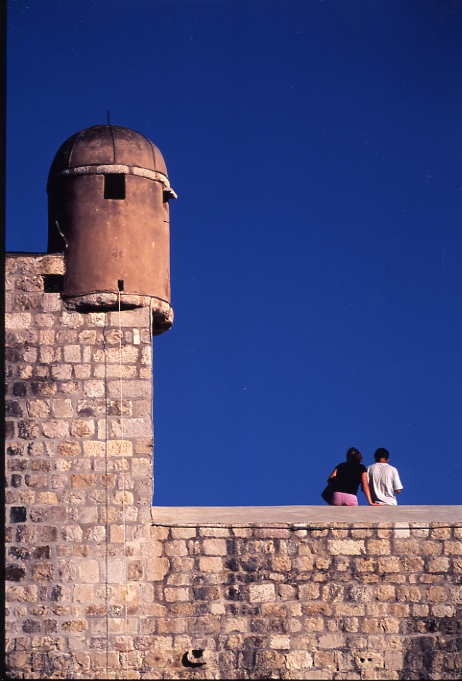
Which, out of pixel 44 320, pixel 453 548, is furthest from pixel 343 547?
pixel 44 320

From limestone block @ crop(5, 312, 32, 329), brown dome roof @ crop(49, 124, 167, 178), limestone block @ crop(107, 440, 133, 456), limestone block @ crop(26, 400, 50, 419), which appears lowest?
limestone block @ crop(107, 440, 133, 456)

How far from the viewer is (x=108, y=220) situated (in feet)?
42.7

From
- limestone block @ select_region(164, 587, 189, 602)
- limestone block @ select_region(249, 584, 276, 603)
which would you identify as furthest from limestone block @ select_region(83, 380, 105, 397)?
limestone block @ select_region(249, 584, 276, 603)

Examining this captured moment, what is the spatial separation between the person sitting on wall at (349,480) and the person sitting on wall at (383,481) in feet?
0.23

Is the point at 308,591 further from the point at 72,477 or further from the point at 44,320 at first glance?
the point at 44,320

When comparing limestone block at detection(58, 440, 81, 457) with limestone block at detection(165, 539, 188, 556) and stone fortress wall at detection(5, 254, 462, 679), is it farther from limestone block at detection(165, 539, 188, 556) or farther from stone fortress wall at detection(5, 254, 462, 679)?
limestone block at detection(165, 539, 188, 556)

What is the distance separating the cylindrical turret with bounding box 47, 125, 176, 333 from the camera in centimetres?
1295

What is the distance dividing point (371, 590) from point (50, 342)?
13.1 ft

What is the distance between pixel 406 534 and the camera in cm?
1284

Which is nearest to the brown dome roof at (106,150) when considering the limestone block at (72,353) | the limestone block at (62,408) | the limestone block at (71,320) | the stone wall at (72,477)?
the stone wall at (72,477)

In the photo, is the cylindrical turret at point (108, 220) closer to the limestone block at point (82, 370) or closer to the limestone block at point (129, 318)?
the limestone block at point (129, 318)

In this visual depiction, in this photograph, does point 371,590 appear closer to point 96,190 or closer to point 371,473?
point 371,473

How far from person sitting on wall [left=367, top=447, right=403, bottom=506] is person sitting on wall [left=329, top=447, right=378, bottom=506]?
0.07 m

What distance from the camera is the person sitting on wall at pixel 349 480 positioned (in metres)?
13.7
